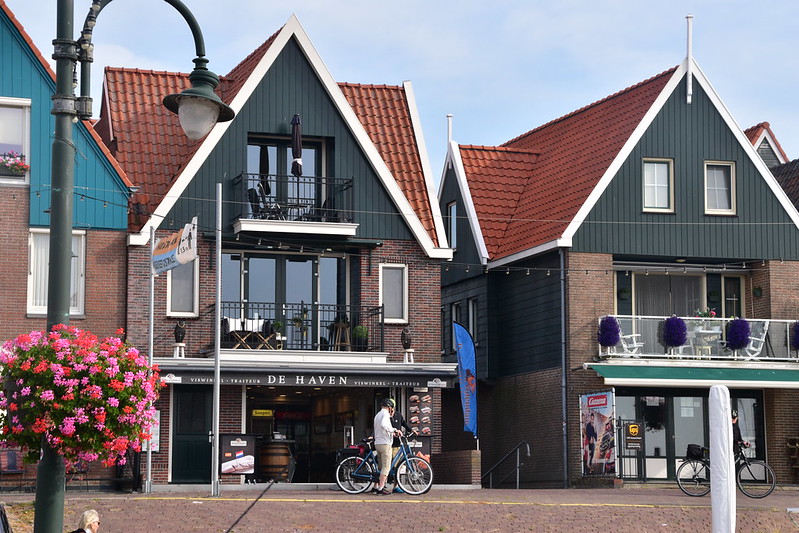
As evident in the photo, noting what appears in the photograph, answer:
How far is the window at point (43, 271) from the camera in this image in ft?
95.6

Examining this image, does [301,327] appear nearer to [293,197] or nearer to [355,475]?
[293,197]

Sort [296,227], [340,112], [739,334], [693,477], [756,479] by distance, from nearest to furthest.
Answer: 1. [693,477]
2. [756,479]
3. [296,227]
4. [340,112]
5. [739,334]

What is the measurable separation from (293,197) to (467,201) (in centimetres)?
696

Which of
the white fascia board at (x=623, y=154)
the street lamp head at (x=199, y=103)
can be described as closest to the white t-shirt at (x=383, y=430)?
the white fascia board at (x=623, y=154)

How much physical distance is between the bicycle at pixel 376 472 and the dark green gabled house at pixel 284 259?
168 inches

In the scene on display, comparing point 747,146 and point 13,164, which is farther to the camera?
point 747,146

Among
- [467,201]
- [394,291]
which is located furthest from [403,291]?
[467,201]

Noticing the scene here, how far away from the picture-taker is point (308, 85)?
105 ft

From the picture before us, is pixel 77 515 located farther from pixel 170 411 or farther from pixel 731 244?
pixel 731 244

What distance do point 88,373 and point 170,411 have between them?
16415mm

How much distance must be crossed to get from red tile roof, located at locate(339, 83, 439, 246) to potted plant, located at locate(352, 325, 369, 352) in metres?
2.91

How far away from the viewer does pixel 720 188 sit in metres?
35.0

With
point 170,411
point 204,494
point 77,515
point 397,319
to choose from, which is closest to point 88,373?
point 77,515

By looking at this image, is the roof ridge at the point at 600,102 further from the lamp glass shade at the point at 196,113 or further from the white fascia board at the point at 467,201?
the lamp glass shade at the point at 196,113
